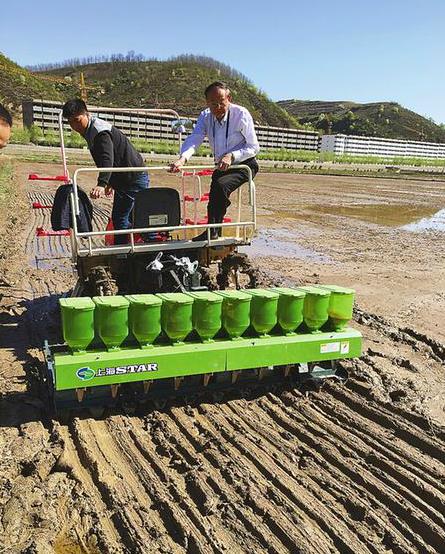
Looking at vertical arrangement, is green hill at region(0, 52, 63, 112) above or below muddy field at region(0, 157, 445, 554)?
above

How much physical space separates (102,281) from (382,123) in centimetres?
12740

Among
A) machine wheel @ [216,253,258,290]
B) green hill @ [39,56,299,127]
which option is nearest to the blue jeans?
machine wheel @ [216,253,258,290]

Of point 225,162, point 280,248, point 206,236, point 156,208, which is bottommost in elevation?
point 280,248

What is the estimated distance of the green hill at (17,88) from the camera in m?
63.7

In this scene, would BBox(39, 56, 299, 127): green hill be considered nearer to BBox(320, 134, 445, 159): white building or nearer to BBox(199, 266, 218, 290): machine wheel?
BBox(320, 134, 445, 159): white building

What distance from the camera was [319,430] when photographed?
13.9ft

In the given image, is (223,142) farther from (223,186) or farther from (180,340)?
(180,340)

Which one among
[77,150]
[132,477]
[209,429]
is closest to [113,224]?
[209,429]

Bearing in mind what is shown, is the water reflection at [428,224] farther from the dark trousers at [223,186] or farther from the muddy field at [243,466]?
the dark trousers at [223,186]

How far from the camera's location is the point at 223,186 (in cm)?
588

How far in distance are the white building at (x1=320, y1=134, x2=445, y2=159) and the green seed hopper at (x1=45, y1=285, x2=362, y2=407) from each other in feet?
248

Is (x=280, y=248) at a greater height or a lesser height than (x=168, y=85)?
lesser

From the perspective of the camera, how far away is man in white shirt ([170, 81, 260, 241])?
5648 millimetres

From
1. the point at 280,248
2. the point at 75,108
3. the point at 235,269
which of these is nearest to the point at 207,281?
the point at 235,269
